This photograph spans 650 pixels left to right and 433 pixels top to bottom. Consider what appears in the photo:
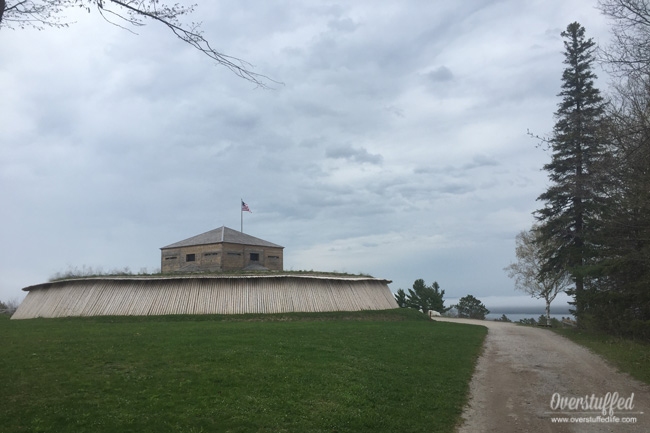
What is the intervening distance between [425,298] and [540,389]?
4112 cm

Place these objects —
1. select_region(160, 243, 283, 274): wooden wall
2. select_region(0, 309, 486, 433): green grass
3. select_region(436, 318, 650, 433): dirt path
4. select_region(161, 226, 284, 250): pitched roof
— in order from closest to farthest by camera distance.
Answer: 1. select_region(0, 309, 486, 433): green grass
2. select_region(436, 318, 650, 433): dirt path
3. select_region(160, 243, 283, 274): wooden wall
4. select_region(161, 226, 284, 250): pitched roof

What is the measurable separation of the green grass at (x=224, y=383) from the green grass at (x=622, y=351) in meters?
5.02

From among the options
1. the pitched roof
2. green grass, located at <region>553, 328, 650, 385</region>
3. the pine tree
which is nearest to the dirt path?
green grass, located at <region>553, 328, 650, 385</region>

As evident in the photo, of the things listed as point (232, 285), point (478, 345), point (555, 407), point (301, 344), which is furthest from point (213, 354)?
point (232, 285)

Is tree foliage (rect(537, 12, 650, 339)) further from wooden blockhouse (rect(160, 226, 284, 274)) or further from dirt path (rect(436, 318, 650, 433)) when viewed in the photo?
wooden blockhouse (rect(160, 226, 284, 274))

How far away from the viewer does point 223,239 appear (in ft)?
115

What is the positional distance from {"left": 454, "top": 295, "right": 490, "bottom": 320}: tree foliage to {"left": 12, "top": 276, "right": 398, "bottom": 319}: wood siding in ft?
88.4

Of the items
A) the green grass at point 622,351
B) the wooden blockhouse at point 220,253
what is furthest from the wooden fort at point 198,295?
the green grass at point 622,351

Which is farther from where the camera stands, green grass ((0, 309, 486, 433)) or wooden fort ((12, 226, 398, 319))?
wooden fort ((12, 226, 398, 319))

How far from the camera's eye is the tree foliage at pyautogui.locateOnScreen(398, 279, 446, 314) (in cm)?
5231

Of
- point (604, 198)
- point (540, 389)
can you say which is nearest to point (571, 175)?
point (604, 198)

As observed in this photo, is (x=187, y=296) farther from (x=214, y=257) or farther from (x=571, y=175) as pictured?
(x=571, y=175)

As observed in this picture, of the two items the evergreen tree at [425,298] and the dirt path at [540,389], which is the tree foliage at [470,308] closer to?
the evergreen tree at [425,298]

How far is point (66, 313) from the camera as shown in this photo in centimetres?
2731
